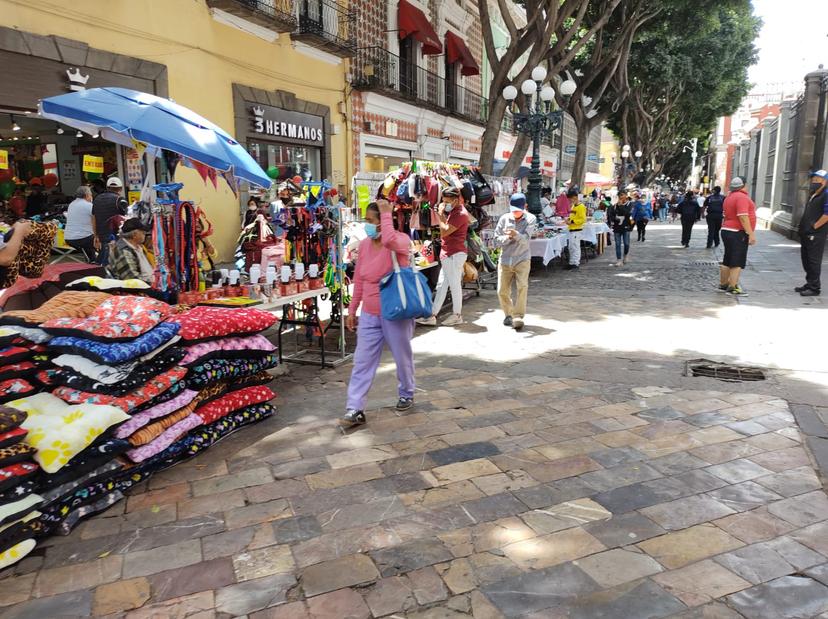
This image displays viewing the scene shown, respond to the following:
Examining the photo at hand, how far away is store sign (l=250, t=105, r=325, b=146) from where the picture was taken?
13.8 metres

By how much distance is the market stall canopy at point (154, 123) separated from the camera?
5020 millimetres

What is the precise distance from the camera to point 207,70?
12461 mm

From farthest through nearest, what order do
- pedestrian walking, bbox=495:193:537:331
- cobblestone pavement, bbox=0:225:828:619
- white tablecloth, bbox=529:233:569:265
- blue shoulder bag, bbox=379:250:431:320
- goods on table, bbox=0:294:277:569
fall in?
white tablecloth, bbox=529:233:569:265 < pedestrian walking, bbox=495:193:537:331 < blue shoulder bag, bbox=379:250:431:320 < goods on table, bbox=0:294:277:569 < cobblestone pavement, bbox=0:225:828:619

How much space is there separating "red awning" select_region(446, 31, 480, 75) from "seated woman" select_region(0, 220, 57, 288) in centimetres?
1941

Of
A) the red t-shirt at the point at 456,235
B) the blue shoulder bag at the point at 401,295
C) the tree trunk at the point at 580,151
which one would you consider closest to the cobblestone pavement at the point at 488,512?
the blue shoulder bag at the point at 401,295

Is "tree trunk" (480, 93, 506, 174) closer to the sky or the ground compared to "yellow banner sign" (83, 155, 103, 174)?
Result: closer to the sky

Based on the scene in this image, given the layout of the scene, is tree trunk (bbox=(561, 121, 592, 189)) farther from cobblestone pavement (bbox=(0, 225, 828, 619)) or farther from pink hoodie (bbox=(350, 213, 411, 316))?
pink hoodie (bbox=(350, 213, 411, 316))

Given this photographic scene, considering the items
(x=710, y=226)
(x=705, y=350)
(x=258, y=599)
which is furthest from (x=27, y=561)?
(x=710, y=226)

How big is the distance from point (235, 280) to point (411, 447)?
7.93 feet

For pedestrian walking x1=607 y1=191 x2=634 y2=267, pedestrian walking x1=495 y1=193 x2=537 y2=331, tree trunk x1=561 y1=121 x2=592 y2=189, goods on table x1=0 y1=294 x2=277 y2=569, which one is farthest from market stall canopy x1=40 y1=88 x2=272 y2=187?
tree trunk x1=561 y1=121 x2=592 y2=189

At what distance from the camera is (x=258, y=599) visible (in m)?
2.76

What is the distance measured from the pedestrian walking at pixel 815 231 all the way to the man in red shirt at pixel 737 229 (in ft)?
2.42

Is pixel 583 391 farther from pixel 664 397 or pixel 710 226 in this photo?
pixel 710 226

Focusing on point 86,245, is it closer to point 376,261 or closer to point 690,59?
point 376,261
